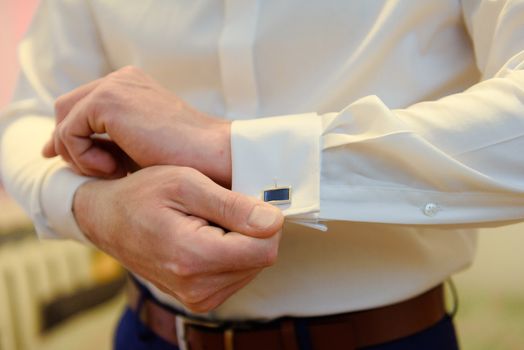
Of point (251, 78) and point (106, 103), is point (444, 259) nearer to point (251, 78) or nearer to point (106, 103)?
point (251, 78)

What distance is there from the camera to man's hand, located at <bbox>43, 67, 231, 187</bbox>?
59 cm

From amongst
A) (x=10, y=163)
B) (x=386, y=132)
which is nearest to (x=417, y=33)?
(x=386, y=132)

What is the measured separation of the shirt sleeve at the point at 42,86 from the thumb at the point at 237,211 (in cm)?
30

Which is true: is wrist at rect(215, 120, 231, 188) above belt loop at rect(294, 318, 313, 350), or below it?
above

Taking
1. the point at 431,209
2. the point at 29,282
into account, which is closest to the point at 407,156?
the point at 431,209

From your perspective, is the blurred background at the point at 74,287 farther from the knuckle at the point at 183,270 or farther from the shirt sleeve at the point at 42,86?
the knuckle at the point at 183,270

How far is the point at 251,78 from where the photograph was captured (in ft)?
2.35

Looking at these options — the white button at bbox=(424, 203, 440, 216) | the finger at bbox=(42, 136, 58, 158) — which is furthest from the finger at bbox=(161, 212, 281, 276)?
the finger at bbox=(42, 136, 58, 158)

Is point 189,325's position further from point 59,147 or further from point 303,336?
point 59,147

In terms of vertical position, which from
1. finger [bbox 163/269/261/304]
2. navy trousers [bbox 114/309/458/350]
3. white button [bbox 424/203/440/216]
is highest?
white button [bbox 424/203/440/216]

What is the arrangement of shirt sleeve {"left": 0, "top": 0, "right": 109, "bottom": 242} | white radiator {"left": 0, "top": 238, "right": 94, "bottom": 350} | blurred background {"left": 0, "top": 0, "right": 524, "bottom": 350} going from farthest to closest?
white radiator {"left": 0, "top": 238, "right": 94, "bottom": 350} < blurred background {"left": 0, "top": 0, "right": 524, "bottom": 350} < shirt sleeve {"left": 0, "top": 0, "right": 109, "bottom": 242}

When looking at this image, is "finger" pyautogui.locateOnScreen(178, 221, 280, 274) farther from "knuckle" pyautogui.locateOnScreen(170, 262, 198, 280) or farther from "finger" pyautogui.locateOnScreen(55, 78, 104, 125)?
"finger" pyautogui.locateOnScreen(55, 78, 104, 125)

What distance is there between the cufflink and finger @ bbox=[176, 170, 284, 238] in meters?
0.04

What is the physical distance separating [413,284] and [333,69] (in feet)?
0.90
